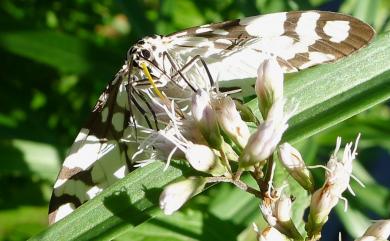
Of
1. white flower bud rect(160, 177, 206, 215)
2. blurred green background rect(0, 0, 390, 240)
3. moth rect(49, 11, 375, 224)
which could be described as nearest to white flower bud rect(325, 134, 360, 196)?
white flower bud rect(160, 177, 206, 215)

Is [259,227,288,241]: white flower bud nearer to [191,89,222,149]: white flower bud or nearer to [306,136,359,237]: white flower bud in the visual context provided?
[306,136,359,237]: white flower bud

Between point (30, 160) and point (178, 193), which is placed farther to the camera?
point (30, 160)

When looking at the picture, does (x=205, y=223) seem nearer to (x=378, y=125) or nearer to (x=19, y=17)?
(x=378, y=125)

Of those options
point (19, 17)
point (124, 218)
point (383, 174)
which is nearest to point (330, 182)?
point (124, 218)

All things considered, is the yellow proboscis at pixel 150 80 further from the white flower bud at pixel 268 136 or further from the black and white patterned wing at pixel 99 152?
the white flower bud at pixel 268 136

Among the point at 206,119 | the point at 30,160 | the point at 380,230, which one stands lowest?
the point at 30,160

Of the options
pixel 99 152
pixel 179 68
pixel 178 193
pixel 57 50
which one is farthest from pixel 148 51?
pixel 57 50

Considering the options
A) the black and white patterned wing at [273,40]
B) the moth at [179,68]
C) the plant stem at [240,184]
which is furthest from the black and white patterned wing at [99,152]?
the plant stem at [240,184]

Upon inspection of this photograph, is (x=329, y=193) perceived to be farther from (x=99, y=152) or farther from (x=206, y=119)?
(x=99, y=152)
